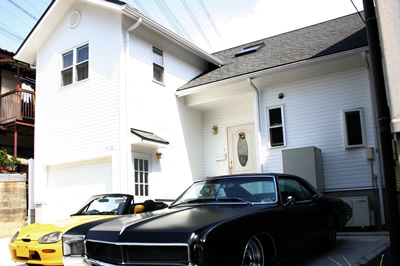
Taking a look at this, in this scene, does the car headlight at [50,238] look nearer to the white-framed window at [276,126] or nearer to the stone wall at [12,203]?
the stone wall at [12,203]

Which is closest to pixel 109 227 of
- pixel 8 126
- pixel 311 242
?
pixel 311 242

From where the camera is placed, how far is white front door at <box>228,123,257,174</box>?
39.5ft

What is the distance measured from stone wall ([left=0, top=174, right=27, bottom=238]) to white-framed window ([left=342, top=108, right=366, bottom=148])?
9482 mm

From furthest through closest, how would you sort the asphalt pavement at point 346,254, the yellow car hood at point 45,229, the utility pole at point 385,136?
the yellow car hood at point 45,229 → the asphalt pavement at point 346,254 → the utility pole at point 385,136

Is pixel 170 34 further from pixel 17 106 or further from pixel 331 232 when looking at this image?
pixel 331 232

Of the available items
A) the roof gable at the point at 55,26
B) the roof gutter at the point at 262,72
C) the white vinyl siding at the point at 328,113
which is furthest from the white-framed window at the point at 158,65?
the white vinyl siding at the point at 328,113

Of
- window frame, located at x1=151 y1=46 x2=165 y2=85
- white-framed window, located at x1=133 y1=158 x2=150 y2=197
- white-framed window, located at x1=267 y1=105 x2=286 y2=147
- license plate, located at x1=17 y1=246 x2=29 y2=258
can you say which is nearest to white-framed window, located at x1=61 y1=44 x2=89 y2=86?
window frame, located at x1=151 y1=46 x2=165 y2=85

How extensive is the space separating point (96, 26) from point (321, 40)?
22.3 ft

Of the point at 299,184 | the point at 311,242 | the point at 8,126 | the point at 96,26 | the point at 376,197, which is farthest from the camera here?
the point at 8,126

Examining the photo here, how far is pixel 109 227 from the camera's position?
3.91m

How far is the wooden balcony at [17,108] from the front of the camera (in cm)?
1402

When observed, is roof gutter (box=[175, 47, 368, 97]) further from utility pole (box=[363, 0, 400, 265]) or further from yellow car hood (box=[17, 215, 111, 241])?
yellow car hood (box=[17, 215, 111, 241])

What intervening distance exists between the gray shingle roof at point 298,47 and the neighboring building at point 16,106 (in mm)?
6410

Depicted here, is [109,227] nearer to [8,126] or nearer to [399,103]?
[399,103]
